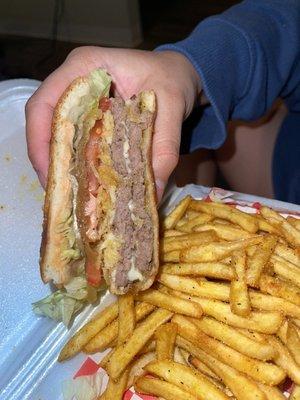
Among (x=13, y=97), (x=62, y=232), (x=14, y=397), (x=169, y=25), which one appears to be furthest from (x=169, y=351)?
(x=169, y=25)

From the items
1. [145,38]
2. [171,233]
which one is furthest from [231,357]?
[145,38]

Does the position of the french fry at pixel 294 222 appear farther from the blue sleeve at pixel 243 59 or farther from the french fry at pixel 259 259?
the blue sleeve at pixel 243 59

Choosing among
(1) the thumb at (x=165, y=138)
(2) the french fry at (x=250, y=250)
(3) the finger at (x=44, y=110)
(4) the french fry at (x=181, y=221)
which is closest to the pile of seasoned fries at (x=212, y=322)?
(2) the french fry at (x=250, y=250)

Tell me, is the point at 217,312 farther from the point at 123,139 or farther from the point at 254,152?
the point at 254,152

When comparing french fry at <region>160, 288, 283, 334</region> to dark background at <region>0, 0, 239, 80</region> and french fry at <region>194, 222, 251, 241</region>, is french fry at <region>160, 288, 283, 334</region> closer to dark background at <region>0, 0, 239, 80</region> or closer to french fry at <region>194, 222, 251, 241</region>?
french fry at <region>194, 222, 251, 241</region>

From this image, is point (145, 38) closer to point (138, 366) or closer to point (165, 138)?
point (165, 138)
